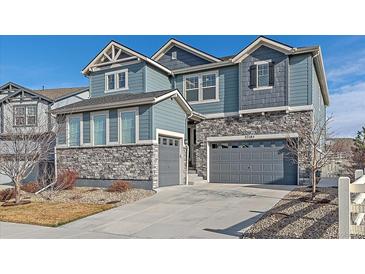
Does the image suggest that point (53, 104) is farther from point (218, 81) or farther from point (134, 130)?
point (218, 81)

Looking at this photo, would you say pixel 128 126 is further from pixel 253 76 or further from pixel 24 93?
pixel 24 93

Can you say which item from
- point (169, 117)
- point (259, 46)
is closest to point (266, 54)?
point (259, 46)

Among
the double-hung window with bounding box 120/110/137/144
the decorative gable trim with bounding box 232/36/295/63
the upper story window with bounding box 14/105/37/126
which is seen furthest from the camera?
the upper story window with bounding box 14/105/37/126

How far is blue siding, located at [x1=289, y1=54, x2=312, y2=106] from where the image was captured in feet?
Result: 45.9

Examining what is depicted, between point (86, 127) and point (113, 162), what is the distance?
2.43 metres

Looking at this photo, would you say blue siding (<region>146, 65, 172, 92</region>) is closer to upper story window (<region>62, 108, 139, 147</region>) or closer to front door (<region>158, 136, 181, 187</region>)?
upper story window (<region>62, 108, 139, 147</region>)

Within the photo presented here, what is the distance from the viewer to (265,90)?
49.0 feet

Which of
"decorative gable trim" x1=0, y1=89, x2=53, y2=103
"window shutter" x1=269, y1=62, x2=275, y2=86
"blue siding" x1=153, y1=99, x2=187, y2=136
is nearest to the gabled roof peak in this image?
"decorative gable trim" x1=0, y1=89, x2=53, y2=103

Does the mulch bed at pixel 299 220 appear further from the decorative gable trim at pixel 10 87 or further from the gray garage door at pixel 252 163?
the decorative gable trim at pixel 10 87

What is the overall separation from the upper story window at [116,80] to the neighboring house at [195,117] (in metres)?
0.06

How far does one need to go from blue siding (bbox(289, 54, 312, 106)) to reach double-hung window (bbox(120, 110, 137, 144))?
7.63 meters

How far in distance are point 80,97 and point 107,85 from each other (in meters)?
6.81

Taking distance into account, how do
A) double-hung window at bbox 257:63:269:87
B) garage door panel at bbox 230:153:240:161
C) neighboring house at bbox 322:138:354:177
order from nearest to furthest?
double-hung window at bbox 257:63:269:87, garage door panel at bbox 230:153:240:161, neighboring house at bbox 322:138:354:177

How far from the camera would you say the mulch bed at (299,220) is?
6238 millimetres
